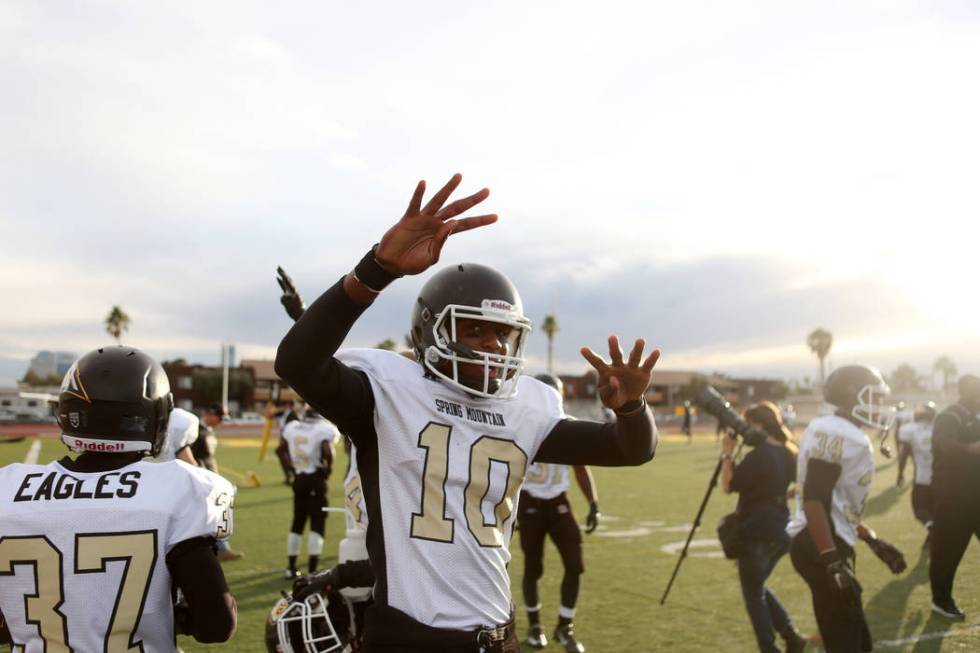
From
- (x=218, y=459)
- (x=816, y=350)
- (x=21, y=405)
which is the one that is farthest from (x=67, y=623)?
(x=816, y=350)

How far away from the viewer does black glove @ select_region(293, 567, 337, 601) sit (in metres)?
3.57

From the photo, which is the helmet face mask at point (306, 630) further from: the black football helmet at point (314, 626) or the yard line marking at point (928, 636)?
the yard line marking at point (928, 636)

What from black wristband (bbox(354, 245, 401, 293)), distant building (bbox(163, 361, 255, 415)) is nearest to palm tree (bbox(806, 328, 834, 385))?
distant building (bbox(163, 361, 255, 415))

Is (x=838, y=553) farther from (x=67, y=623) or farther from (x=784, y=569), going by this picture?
(x=784, y=569)

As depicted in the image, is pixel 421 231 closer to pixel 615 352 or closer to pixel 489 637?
pixel 615 352

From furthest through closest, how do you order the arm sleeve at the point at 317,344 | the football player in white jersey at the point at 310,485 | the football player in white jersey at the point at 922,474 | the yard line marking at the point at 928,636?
the football player in white jersey at the point at 922,474 → the football player in white jersey at the point at 310,485 → the yard line marking at the point at 928,636 → the arm sleeve at the point at 317,344

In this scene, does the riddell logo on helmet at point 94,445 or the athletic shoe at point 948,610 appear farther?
the athletic shoe at point 948,610

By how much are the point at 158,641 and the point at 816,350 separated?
94076mm

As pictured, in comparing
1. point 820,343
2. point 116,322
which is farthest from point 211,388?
point 820,343

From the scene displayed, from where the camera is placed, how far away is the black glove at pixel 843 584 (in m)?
4.51

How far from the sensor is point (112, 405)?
2.75m

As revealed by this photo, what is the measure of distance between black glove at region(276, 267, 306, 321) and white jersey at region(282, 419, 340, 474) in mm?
4439

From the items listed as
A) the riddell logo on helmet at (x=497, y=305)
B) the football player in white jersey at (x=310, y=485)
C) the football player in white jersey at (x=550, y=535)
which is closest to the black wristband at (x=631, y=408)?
the riddell logo on helmet at (x=497, y=305)

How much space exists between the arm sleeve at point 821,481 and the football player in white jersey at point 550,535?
2536mm
